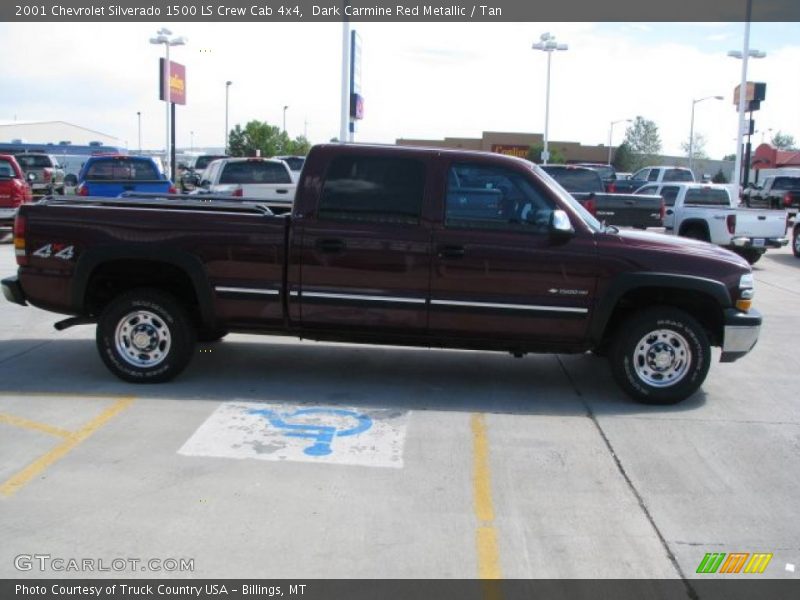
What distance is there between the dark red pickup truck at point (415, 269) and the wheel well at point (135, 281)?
0.11 feet

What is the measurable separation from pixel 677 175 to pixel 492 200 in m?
29.3

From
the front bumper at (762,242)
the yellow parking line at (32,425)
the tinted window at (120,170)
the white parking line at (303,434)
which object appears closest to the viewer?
the white parking line at (303,434)

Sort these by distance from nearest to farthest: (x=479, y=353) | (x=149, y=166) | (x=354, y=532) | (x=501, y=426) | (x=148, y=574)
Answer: (x=148, y=574) → (x=354, y=532) → (x=501, y=426) → (x=479, y=353) → (x=149, y=166)

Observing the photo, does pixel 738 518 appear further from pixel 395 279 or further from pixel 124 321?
pixel 124 321

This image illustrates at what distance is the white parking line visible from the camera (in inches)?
223

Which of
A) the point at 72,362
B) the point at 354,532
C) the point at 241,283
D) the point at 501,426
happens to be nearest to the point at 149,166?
the point at 72,362

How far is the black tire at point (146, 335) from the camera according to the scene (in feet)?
23.4

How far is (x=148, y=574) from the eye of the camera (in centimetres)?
405

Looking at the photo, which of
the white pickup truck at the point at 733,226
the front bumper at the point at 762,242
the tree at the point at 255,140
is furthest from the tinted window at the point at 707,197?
the tree at the point at 255,140

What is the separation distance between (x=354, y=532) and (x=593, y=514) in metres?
1.38

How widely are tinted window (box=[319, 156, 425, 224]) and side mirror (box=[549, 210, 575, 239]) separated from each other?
42.0 inches

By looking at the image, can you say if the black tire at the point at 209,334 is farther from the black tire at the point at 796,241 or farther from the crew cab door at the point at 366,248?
the black tire at the point at 796,241

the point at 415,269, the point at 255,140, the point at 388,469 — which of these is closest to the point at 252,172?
the point at 415,269

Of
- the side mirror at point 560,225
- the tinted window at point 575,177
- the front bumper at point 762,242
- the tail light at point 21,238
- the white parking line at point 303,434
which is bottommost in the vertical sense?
the white parking line at point 303,434
